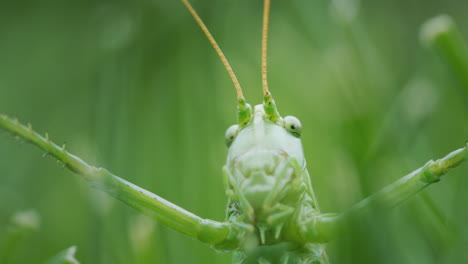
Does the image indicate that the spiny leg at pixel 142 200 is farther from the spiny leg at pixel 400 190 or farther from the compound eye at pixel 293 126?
the compound eye at pixel 293 126

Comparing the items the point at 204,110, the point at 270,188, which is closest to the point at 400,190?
the point at 270,188

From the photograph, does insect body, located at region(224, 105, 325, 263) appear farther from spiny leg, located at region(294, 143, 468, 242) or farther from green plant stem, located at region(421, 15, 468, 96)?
green plant stem, located at region(421, 15, 468, 96)

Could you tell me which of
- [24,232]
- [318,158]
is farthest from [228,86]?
[24,232]

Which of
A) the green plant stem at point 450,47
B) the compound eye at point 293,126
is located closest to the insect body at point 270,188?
the compound eye at point 293,126

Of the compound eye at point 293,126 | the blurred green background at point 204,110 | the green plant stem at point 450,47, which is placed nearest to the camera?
the green plant stem at point 450,47

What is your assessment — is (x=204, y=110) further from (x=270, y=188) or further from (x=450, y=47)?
(x=450, y=47)

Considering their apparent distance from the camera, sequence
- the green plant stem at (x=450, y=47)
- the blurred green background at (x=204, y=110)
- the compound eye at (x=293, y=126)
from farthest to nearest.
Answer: the compound eye at (x=293, y=126)
the blurred green background at (x=204, y=110)
the green plant stem at (x=450, y=47)

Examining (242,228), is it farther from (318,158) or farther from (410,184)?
(318,158)
